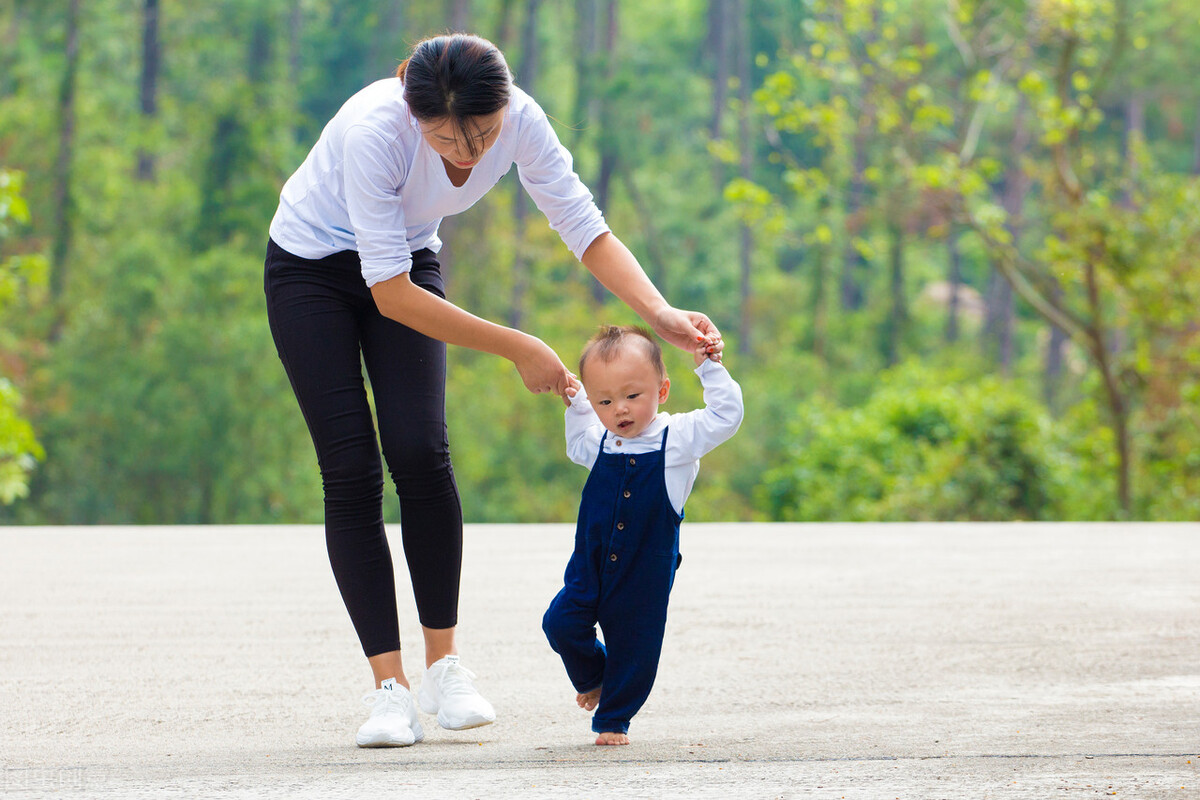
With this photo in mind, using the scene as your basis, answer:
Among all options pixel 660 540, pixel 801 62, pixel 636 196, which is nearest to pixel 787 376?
pixel 636 196

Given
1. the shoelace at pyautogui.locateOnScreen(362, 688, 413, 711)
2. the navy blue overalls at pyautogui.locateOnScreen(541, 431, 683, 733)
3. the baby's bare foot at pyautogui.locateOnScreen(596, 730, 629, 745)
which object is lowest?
the baby's bare foot at pyautogui.locateOnScreen(596, 730, 629, 745)

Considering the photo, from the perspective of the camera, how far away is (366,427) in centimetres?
294

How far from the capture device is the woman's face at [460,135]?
104 inches

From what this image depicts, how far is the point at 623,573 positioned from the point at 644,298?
57 cm

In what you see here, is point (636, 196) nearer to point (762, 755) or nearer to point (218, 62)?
point (218, 62)

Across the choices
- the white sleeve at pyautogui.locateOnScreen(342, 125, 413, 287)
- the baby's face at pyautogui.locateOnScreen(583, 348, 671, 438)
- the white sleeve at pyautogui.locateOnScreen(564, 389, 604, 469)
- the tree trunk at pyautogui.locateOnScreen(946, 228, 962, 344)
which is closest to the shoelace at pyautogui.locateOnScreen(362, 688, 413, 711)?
the white sleeve at pyautogui.locateOnScreen(564, 389, 604, 469)

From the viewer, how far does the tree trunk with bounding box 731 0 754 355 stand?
28.0 m

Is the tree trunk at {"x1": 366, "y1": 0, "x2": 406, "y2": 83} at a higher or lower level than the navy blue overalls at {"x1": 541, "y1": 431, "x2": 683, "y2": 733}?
higher

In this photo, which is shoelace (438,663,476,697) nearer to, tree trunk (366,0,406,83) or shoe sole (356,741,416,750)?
shoe sole (356,741,416,750)

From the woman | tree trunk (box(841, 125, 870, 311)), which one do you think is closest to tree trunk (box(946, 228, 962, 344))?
tree trunk (box(841, 125, 870, 311))

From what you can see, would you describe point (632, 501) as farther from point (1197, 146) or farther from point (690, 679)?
point (1197, 146)

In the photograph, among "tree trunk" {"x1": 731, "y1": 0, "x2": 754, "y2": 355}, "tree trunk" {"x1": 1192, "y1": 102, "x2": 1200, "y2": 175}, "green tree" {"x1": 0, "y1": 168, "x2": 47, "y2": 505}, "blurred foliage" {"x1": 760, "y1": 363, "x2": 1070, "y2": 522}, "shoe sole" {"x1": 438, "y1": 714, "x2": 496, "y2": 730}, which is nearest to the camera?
"shoe sole" {"x1": 438, "y1": 714, "x2": 496, "y2": 730}

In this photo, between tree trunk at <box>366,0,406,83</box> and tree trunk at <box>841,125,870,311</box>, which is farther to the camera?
tree trunk at <box>841,125,870,311</box>

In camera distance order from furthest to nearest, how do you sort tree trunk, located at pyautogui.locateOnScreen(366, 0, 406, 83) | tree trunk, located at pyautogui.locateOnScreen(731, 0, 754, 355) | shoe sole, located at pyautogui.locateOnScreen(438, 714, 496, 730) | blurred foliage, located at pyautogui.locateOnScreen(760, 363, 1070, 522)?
1. tree trunk, located at pyautogui.locateOnScreen(731, 0, 754, 355)
2. tree trunk, located at pyautogui.locateOnScreen(366, 0, 406, 83)
3. blurred foliage, located at pyautogui.locateOnScreen(760, 363, 1070, 522)
4. shoe sole, located at pyautogui.locateOnScreen(438, 714, 496, 730)
